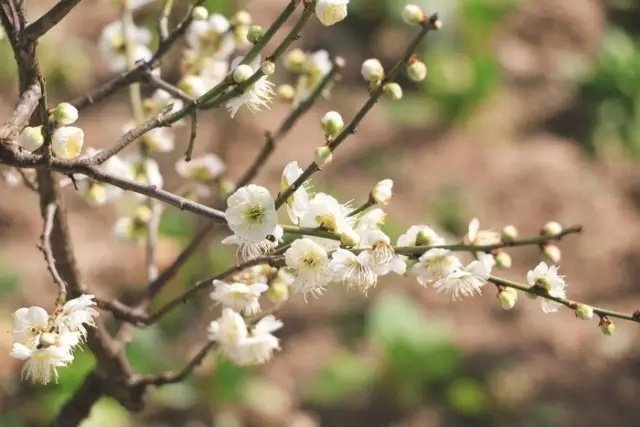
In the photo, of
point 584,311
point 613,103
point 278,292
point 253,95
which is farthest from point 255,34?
point 613,103

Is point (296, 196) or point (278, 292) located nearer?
point (296, 196)

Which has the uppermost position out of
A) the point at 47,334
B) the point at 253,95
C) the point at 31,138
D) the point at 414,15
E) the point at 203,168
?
the point at 414,15

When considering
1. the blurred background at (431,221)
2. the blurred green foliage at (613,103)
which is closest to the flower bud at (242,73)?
the blurred background at (431,221)

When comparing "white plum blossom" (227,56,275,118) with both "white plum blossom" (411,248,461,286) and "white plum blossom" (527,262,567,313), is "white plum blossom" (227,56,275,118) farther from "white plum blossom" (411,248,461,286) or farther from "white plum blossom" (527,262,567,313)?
"white plum blossom" (527,262,567,313)

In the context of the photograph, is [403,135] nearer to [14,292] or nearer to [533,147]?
[533,147]

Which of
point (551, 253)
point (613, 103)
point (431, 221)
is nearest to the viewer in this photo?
point (551, 253)

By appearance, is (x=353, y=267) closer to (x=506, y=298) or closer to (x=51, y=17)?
(x=506, y=298)

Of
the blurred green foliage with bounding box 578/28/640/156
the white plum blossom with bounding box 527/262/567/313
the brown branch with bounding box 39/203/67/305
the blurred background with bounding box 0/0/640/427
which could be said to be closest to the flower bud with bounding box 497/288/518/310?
the white plum blossom with bounding box 527/262/567/313
